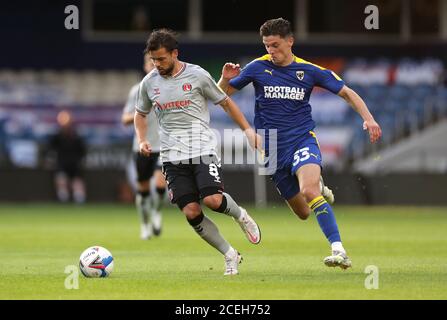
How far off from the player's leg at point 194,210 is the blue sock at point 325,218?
0.90 m

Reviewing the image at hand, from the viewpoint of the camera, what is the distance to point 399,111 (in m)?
31.9

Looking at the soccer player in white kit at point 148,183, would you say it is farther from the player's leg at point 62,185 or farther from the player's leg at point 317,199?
the player's leg at point 62,185

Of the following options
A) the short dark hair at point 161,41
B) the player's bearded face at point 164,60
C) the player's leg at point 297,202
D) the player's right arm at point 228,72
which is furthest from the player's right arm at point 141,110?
the player's leg at point 297,202

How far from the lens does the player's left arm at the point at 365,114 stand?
1072 cm

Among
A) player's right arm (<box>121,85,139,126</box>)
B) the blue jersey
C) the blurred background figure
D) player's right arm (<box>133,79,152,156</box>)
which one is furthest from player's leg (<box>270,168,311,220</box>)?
the blurred background figure

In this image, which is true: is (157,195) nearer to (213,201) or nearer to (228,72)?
(228,72)

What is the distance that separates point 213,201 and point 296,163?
3.86 feet

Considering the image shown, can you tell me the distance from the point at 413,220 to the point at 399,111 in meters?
10.8

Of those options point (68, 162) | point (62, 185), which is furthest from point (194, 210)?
point (62, 185)

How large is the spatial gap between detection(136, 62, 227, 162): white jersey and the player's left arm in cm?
138

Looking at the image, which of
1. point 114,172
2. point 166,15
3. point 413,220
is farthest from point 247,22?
point 413,220

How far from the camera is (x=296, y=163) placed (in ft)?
36.6

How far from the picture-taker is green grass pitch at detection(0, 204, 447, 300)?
908 cm

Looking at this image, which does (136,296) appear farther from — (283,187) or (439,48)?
(439,48)
